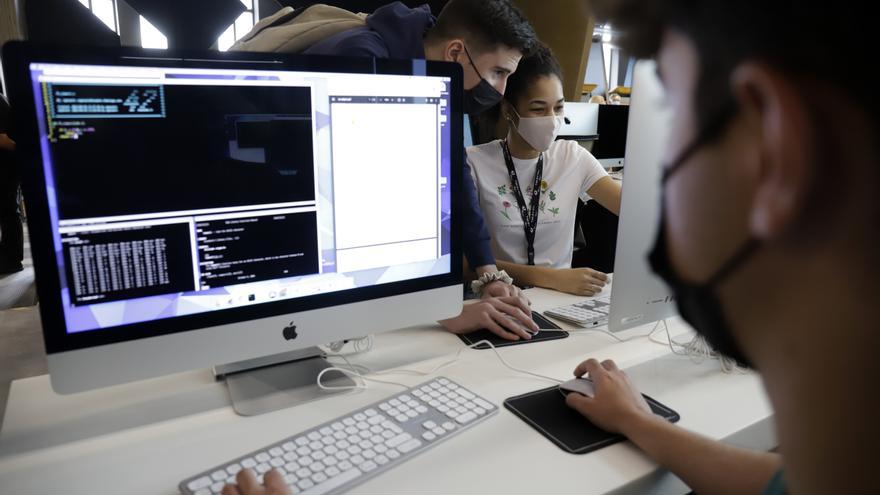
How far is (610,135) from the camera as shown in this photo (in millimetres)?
3520

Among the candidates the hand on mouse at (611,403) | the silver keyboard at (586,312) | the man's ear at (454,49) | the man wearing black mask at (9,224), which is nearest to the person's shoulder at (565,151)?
the man's ear at (454,49)

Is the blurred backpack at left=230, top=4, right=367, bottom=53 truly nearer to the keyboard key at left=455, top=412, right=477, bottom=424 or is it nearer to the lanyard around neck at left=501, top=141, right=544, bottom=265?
the lanyard around neck at left=501, top=141, right=544, bottom=265

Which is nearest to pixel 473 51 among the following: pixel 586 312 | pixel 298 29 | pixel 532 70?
pixel 532 70

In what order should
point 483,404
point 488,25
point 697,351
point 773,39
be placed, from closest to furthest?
point 773,39
point 483,404
point 697,351
point 488,25

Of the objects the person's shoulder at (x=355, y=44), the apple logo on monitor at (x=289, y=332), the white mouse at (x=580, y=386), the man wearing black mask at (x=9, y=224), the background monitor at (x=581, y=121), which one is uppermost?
the person's shoulder at (x=355, y=44)

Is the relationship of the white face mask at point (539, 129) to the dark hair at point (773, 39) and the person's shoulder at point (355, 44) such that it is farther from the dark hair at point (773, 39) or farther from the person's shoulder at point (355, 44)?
the dark hair at point (773, 39)

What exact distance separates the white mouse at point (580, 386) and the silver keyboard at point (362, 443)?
13 centimetres

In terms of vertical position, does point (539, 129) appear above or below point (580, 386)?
above

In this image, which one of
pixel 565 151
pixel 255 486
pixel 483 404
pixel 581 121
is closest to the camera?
pixel 255 486

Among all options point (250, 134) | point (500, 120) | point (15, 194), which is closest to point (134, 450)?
point (250, 134)

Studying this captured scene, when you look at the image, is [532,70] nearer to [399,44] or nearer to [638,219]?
[399,44]

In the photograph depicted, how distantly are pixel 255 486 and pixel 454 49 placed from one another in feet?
4.65

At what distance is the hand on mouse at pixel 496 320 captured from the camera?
1.12m

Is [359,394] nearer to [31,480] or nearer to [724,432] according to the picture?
[31,480]
